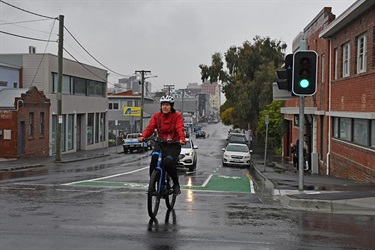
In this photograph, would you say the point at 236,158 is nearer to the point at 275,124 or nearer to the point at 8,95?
the point at 8,95

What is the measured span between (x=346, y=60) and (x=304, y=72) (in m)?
11.0

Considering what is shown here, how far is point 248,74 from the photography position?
6166 cm

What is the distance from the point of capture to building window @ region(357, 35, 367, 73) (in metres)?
18.5

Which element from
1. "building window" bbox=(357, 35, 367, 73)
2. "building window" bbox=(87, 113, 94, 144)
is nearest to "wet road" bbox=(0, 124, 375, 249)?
"building window" bbox=(357, 35, 367, 73)

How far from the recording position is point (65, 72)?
43.5 m

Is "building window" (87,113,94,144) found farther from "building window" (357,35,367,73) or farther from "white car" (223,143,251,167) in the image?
"building window" (357,35,367,73)

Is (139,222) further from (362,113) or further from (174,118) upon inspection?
(362,113)

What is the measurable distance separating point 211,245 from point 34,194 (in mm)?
6413

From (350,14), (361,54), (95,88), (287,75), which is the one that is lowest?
(287,75)

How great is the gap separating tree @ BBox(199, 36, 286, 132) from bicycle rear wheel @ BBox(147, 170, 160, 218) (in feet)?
161

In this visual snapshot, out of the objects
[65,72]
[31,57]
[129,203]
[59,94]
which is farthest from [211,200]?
[65,72]

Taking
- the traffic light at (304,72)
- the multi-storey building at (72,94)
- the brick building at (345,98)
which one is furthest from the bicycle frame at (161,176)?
the multi-storey building at (72,94)

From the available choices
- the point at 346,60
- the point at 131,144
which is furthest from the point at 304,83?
the point at 131,144

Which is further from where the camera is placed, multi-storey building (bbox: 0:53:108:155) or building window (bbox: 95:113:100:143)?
building window (bbox: 95:113:100:143)
